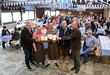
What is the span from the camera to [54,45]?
17.9 feet

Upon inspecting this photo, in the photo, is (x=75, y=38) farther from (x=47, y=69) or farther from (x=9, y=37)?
(x=9, y=37)

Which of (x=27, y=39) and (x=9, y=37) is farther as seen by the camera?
(x=9, y=37)

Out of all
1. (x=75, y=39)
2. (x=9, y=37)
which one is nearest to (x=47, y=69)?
(x=75, y=39)

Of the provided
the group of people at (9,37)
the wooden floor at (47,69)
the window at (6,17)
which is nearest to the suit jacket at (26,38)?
the wooden floor at (47,69)

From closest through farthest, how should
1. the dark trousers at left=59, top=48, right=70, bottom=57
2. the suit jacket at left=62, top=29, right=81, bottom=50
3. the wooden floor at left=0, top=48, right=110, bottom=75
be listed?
1. the suit jacket at left=62, top=29, right=81, bottom=50
2. the wooden floor at left=0, top=48, right=110, bottom=75
3. the dark trousers at left=59, top=48, right=70, bottom=57

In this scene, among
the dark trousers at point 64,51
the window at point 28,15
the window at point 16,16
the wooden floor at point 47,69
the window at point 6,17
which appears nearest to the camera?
the wooden floor at point 47,69

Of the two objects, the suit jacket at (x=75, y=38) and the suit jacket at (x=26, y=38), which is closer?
the suit jacket at (x=75, y=38)

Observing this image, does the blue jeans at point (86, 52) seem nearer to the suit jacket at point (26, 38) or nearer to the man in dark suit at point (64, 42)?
the man in dark suit at point (64, 42)

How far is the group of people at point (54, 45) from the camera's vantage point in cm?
518

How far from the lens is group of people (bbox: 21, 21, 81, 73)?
5184mm

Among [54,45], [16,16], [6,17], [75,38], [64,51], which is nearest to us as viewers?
[75,38]

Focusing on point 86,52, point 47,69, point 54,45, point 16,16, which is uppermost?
point 54,45

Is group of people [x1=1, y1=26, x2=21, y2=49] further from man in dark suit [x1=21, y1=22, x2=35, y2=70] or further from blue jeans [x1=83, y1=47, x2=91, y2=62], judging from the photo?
blue jeans [x1=83, y1=47, x2=91, y2=62]

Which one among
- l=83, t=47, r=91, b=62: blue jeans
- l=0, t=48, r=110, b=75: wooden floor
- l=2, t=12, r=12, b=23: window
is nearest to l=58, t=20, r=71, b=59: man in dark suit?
l=0, t=48, r=110, b=75: wooden floor
